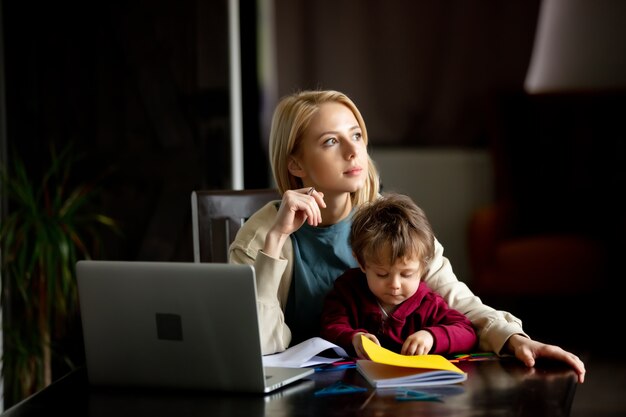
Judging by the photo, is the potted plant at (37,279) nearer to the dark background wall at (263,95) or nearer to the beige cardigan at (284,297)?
the dark background wall at (263,95)

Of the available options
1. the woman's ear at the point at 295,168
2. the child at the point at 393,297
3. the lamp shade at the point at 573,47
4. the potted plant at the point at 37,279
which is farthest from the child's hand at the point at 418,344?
the lamp shade at the point at 573,47

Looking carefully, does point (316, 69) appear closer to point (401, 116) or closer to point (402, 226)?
point (401, 116)

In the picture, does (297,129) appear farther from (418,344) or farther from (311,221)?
(418,344)

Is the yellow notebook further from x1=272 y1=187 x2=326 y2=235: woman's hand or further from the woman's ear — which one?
the woman's ear

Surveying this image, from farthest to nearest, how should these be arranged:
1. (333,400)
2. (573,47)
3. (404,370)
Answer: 1. (573,47)
2. (404,370)
3. (333,400)

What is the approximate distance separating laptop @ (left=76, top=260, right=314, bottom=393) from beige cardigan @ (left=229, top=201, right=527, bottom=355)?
0.22 m

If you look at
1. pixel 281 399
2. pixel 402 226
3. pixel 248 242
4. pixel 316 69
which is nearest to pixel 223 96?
pixel 316 69

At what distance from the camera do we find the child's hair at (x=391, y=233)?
5.15ft

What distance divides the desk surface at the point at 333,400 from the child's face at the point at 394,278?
0.20m

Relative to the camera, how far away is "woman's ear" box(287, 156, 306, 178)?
191cm

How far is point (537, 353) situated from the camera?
1.51 m

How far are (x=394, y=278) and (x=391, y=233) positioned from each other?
0.08 m

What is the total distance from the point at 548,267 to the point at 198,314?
3.30 meters

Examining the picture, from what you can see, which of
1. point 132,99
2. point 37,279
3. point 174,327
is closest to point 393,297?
point 174,327
